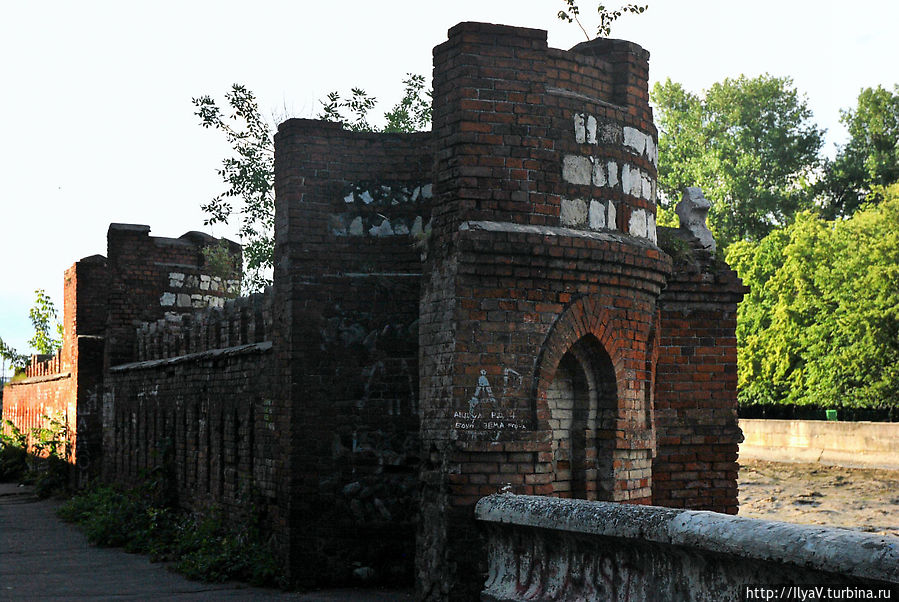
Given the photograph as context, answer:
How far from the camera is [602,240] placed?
8.79 metres

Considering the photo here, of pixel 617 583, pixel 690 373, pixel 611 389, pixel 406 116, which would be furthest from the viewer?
pixel 406 116

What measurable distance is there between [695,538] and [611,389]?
128 inches

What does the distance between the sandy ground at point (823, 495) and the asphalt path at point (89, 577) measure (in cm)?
1013

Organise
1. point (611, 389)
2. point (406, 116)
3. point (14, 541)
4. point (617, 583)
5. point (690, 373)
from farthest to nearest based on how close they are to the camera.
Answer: point (406, 116) → point (14, 541) → point (690, 373) → point (611, 389) → point (617, 583)

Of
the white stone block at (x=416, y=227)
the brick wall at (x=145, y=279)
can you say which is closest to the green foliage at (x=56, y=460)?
the brick wall at (x=145, y=279)

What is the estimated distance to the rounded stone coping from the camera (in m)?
4.81

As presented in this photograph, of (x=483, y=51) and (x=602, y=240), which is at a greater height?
(x=483, y=51)

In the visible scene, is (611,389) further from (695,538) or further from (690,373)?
(695,538)

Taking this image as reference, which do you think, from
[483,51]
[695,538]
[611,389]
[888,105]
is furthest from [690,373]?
[888,105]

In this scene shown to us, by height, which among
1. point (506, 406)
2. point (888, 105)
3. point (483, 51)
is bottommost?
point (506, 406)

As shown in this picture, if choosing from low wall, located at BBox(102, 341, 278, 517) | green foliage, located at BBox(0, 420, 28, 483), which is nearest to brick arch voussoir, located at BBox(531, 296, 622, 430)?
low wall, located at BBox(102, 341, 278, 517)

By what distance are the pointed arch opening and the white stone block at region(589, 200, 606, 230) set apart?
0.97 metres

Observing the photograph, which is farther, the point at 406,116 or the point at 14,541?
the point at 406,116

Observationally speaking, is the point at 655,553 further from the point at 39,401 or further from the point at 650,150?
the point at 39,401
